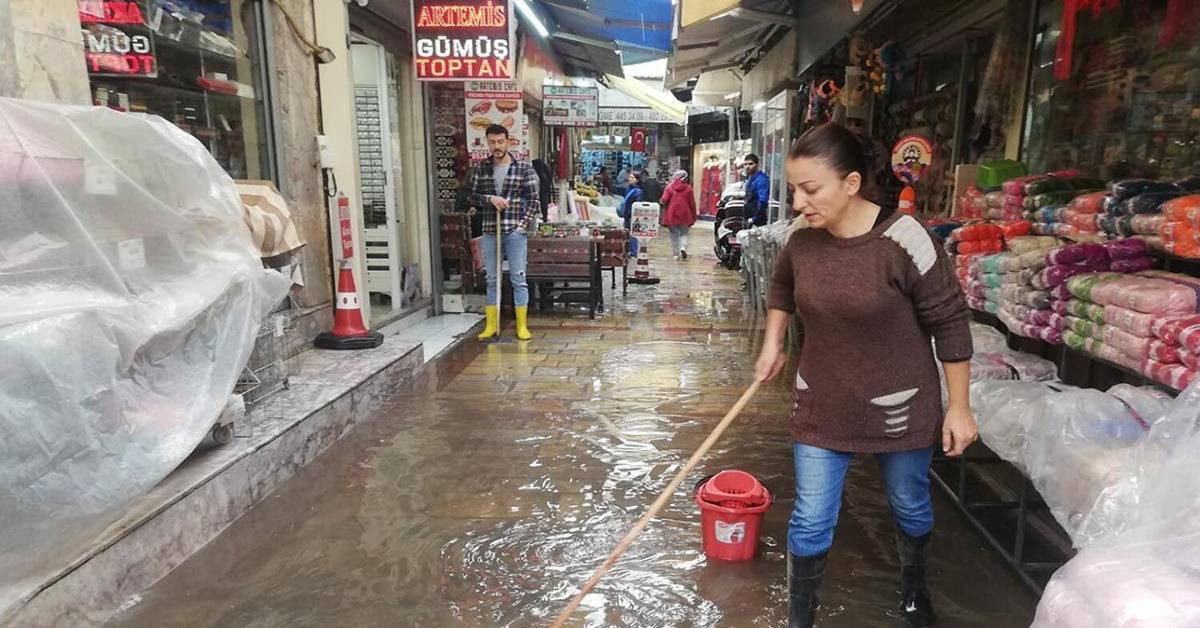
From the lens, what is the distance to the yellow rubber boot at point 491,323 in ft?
24.9

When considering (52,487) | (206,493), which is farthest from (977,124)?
(52,487)

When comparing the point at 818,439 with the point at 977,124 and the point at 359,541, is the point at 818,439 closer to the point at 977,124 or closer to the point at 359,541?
the point at 359,541

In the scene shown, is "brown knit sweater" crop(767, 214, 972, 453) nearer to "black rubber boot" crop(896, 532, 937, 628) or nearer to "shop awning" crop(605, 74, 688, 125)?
"black rubber boot" crop(896, 532, 937, 628)

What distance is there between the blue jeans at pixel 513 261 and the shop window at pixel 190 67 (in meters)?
2.49

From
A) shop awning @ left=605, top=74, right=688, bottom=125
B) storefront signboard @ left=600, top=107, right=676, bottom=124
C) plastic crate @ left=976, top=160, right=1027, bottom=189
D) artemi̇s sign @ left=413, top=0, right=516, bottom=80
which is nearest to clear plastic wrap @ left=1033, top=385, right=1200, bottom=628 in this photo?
plastic crate @ left=976, top=160, right=1027, bottom=189

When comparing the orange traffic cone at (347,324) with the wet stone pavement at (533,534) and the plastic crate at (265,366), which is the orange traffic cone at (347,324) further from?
the plastic crate at (265,366)

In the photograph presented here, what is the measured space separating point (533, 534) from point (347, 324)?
3.23 meters

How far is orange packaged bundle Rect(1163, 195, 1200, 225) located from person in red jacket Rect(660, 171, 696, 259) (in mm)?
11659

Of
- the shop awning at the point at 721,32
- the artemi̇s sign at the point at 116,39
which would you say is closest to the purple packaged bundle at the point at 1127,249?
the shop awning at the point at 721,32

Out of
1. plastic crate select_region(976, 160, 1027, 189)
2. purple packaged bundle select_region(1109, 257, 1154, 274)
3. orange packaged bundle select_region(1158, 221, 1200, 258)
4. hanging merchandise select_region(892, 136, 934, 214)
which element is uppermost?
hanging merchandise select_region(892, 136, 934, 214)

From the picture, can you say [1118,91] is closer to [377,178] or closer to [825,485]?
[825,485]

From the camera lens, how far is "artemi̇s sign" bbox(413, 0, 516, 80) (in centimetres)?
703

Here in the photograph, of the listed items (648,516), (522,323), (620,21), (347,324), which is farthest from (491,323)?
(620,21)

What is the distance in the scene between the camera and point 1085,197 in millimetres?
3459
